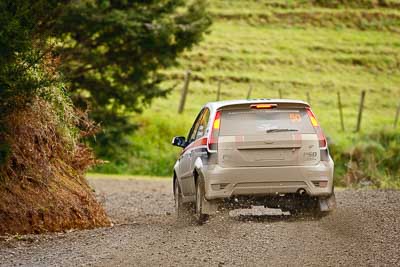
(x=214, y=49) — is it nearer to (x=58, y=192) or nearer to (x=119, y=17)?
(x=119, y=17)

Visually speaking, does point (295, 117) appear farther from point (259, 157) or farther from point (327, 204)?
point (327, 204)

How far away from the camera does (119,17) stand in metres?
34.1

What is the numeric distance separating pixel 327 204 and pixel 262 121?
154 cm

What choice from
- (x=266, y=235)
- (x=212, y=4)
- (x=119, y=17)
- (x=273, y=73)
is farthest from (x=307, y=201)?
(x=212, y=4)

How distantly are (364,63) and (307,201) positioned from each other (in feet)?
158

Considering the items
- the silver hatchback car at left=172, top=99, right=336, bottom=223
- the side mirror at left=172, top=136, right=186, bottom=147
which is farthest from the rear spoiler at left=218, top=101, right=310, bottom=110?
the side mirror at left=172, top=136, right=186, bottom=147

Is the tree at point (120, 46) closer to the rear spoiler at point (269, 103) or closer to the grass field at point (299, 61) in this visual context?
the grass field at point (299, 61)

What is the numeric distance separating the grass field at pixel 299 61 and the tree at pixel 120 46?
5.71m

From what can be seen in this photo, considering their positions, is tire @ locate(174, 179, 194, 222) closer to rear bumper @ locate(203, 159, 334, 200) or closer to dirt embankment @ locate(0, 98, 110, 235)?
dirt embankment @ locate(0, 98, 110, 235)

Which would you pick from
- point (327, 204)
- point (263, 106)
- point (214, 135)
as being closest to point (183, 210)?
point (214, 135)

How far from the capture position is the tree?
34.4 metres

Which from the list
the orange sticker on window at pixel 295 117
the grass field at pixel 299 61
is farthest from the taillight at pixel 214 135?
the grass field at pixel 299 61

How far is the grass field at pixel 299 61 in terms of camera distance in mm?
50000

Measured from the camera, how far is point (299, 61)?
64375 mm
